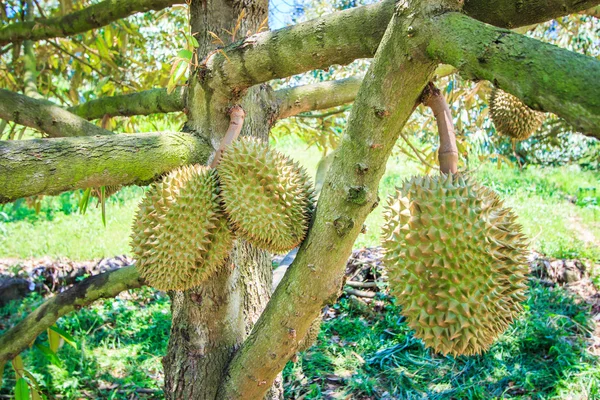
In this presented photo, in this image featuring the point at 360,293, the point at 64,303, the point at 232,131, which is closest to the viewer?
the point at 232,131

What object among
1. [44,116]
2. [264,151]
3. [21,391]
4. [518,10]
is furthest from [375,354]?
[518,10]

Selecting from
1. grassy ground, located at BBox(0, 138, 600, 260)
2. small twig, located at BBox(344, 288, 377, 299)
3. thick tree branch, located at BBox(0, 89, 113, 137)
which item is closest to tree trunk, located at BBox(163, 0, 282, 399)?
thick tree branch, located at BBox(0, 89, 113, 137)

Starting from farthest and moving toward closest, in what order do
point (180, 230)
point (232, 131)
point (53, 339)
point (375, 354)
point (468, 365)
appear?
point (375, 354)
point (468, 365)
point (53, 339)
point (232, 131)
point (180, 230)

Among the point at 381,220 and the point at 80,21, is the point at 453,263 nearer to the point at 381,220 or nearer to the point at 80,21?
the point at 80,21

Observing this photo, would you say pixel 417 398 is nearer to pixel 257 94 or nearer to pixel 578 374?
pixel 578 374

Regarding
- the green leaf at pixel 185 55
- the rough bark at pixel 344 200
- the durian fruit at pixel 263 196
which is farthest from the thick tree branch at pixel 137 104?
the rough bark at pixel 344 200

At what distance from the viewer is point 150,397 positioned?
257 cm

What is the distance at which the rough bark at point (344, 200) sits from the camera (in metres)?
0.91

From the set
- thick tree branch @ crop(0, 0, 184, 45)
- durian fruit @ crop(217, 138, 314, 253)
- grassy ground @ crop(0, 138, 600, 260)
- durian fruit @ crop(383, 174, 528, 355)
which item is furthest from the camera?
grassy ground @ crop(0, 138, 600, 260)

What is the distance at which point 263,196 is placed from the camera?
1.22m

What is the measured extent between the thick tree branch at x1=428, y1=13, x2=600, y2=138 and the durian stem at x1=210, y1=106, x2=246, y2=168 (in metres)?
0.67

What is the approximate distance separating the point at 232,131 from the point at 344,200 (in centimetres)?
46

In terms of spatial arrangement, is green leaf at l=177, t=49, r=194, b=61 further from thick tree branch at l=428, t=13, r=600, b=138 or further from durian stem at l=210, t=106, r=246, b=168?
thick tree branch at l=428, t=13, r=600, b=138

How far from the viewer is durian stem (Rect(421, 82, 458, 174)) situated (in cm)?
103
